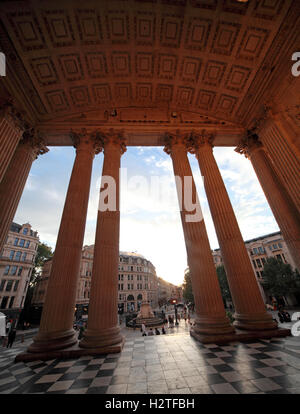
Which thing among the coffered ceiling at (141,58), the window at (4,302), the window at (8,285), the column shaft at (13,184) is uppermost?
the coffered ceiling at (141,58)

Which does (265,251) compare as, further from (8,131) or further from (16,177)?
(8,131)

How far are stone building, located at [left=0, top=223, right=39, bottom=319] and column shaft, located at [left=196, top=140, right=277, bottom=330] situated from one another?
4060cm

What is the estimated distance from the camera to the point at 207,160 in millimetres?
11172

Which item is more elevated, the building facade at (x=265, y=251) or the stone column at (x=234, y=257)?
the building facade at (x=265, y=251)

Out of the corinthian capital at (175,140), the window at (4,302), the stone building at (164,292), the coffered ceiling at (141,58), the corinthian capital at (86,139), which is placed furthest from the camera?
the stone building at (164,292)

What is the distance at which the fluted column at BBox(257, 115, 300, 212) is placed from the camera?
879cm

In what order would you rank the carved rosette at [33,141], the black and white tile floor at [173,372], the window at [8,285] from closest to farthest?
the black and white tile floor at [173,372] → the carved rosette at [33,141] → the window at [8,285]

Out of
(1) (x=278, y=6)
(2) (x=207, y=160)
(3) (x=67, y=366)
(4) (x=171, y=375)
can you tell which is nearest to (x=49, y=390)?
(3) (x=67, y=366)

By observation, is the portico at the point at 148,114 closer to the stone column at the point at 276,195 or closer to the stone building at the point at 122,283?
the stone column at the point at 276,195

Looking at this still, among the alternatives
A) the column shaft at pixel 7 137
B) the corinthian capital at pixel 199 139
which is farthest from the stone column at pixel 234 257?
the column shaft at pixel 7 137

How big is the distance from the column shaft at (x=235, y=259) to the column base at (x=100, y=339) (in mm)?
5543

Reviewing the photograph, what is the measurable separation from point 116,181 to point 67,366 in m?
8.14

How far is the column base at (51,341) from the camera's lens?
21.1 feet

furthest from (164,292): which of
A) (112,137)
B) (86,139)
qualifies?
(86,139)
